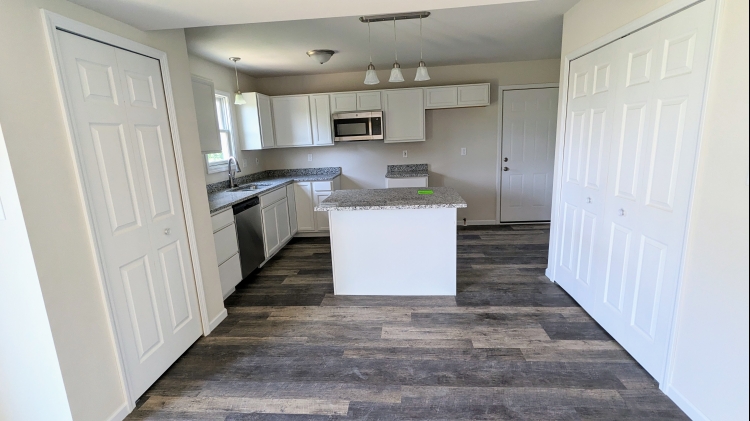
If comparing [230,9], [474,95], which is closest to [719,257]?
[230,9]

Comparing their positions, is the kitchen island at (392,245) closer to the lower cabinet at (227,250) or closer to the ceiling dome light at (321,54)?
the lower cabinet at (227,250)

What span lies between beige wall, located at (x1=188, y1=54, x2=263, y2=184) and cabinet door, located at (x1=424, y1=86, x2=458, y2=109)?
2.46m

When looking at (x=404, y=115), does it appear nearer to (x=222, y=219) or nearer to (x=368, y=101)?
(x=368, y=101)

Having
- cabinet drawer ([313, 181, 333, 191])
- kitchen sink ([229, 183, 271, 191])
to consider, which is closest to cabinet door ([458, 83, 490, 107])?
cabinet drawer ([313, 181, 333, 191])

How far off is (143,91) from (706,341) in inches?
119

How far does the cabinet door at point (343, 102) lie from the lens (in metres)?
4.68

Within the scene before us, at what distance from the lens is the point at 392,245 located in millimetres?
2943

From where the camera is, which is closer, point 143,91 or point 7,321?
point 7,321

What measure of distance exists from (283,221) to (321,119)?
1.50 meters

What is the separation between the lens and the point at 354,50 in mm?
3707

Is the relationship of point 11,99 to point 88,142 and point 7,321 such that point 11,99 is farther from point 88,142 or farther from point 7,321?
point 7,321

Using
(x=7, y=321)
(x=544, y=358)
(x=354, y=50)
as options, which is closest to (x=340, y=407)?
(x=544, y=358)

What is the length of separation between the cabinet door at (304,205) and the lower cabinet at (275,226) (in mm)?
280

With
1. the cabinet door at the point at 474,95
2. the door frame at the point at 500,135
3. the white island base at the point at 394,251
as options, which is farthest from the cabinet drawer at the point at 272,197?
the door frame at the point at 500,135
